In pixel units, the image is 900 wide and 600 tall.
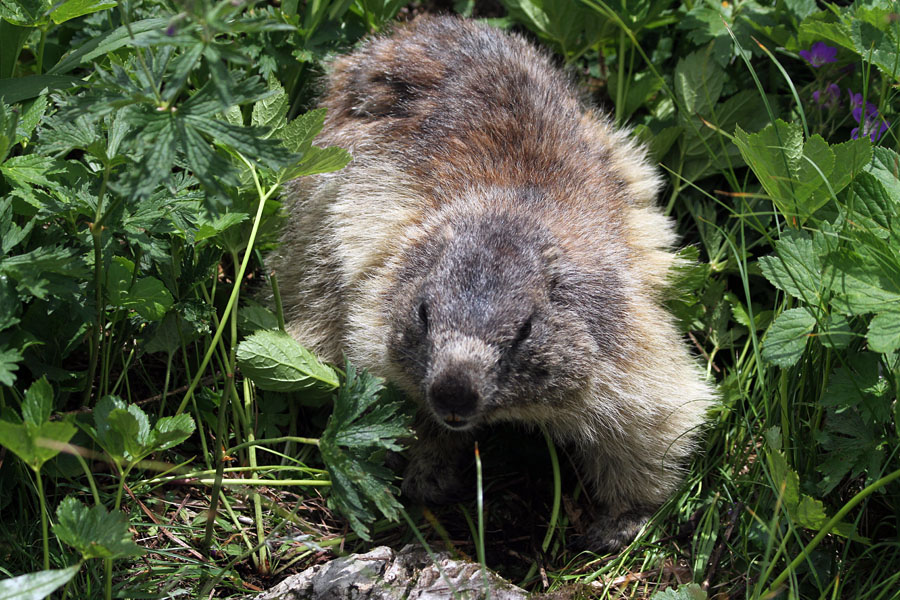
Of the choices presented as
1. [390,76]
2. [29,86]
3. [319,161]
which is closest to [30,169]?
[29,86]

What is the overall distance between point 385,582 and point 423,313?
1108 mm

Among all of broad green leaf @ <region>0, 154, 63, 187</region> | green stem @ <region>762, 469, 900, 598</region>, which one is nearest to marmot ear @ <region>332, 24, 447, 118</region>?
broad green leaf @ <region>0, 154, 63, 187</region>

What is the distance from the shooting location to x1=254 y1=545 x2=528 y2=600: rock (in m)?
3.40

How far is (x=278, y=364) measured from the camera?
147 inches

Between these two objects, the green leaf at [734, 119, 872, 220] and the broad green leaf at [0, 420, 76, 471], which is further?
the green leaf at [734, 119, 872, 220]

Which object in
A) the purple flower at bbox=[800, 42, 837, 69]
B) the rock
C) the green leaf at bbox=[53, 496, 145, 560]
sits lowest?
the rock

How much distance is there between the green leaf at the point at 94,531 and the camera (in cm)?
285

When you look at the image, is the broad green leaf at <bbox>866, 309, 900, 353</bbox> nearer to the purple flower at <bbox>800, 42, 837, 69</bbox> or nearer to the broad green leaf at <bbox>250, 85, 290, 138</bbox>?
the purple flower at <bbox>800, 42, 837, 69</bbox>

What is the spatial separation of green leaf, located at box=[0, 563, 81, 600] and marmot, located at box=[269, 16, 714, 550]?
1.40 m

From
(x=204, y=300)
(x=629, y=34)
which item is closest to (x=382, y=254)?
(x=204, y=300)

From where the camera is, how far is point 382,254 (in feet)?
13.3

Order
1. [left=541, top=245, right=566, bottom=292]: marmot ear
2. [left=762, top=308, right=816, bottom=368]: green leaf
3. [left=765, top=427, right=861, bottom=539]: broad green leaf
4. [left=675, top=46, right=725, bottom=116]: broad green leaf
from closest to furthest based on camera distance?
[left=765, top=427, right=861, bottom=539]: broad green leaf
[left=762, top=308, right=816, bottom=368]: green leaf
[left=541, top=245, right=566, bottom=292]: marmot ear
[left=675, top=46, right=725, bottom=116]: broad green leaf

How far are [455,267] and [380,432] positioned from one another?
797 millimetres

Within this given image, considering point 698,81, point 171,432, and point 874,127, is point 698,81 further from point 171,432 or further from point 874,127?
point 171,432
